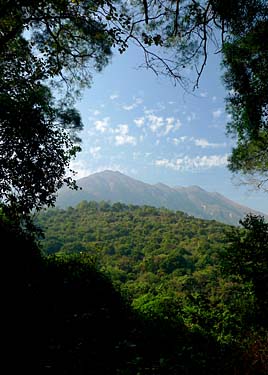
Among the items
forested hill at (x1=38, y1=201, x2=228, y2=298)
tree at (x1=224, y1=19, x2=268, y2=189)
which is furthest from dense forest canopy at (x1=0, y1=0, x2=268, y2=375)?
forested hill at (x1=38, y1=201, x2=228, y2=298)

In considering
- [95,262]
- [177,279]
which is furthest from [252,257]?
[177,279]

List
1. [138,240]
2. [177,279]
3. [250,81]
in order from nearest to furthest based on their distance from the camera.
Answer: [250,81]
[177,279]
[138,240]

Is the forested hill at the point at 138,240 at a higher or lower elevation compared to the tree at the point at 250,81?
lower

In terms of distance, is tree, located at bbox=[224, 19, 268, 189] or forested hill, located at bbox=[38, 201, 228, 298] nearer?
tree, located at bbox=[224, 19, 268, 189]

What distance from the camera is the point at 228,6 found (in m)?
5.78

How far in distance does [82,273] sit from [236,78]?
6671 mm

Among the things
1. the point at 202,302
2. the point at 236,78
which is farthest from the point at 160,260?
the point at 236,78

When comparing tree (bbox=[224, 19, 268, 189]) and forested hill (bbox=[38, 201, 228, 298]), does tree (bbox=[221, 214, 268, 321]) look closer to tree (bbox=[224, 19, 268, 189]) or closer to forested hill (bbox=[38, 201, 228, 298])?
tree (bbox=[224, 19, 268, 189])

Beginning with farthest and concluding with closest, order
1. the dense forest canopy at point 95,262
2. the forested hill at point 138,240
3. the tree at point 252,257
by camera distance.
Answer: the forested hill at point 138,240, the tree at point 252,257, the dense forest canopy at point 95,262

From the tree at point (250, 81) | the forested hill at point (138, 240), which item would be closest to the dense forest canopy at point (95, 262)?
the tree at point (250, 81)

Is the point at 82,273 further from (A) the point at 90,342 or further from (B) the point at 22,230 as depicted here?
(A) the point at 90,342

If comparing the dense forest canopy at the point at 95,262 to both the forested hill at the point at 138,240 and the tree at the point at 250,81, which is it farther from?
the forested hill at the point at 138,240

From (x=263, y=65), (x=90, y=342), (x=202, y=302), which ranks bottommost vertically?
(x=202, y=302)

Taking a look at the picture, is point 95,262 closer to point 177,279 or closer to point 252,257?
point 252,257
